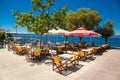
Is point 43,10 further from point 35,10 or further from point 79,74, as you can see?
point 79,74

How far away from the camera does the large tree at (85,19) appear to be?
26.9 meters

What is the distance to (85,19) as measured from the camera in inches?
1065

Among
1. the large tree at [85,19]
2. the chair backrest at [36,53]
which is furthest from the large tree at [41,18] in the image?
the large tree at [85,19]

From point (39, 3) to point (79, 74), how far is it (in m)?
7.77

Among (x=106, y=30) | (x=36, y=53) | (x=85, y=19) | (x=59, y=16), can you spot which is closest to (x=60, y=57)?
(x=36, y=53)

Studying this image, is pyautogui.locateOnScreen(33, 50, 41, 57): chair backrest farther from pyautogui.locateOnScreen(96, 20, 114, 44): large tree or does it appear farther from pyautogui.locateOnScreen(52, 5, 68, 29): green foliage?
pyautogui.locateOnScreen(96, 20, 114, 44): large tree

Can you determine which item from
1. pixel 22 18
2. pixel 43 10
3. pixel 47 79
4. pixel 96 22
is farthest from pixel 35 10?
pixel 96 22

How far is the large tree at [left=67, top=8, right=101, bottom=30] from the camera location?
2686 centimetres

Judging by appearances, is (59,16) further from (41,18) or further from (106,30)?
(106,30)

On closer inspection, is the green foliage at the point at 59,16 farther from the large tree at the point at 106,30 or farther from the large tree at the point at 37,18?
the large tree at the point at 106,30

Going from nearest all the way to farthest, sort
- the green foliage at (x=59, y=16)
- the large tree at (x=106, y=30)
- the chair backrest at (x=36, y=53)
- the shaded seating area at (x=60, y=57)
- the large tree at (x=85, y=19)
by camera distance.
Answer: the shaded seating area at (x=60, y=57) < the chair backrest at (x=36, y=53) < the green foliage at (x=59, y=16) < the large tree at (x=106, y=30) < the large tree at (x=85, y=19)

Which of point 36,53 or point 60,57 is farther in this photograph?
point 60,57

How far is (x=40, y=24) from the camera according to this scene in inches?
472

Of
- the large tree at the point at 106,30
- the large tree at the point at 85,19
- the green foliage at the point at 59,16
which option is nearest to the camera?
the green foliage at the point at 59,16
